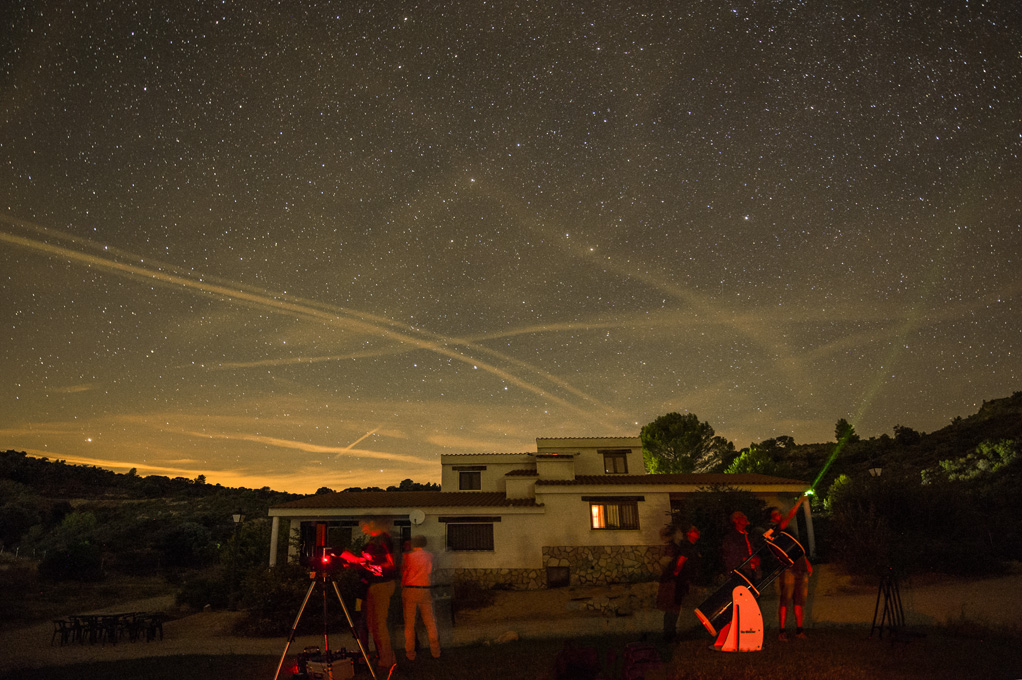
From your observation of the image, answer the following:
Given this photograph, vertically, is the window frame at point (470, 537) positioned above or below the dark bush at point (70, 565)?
above

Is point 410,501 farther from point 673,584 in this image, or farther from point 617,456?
point 673,584

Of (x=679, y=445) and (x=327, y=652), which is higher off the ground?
(x=679, y=445)

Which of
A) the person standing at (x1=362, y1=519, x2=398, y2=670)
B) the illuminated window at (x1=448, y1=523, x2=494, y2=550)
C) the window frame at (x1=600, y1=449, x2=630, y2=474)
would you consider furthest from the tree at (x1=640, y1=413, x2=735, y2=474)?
the person standing at (x1=362, y1=519, x2=398, y2=670)

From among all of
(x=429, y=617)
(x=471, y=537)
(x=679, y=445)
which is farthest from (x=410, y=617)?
(x=679, y=445)

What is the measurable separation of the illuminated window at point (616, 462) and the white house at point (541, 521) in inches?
139

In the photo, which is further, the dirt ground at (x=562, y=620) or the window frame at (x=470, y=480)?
the window frame at (x=470, y=480)

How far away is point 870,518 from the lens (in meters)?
16.3

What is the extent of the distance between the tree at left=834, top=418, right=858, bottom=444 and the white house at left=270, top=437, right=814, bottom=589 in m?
37.7

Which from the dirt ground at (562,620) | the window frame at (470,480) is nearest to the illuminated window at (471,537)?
the dirt ground at (562,620)

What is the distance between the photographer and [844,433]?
189 feet

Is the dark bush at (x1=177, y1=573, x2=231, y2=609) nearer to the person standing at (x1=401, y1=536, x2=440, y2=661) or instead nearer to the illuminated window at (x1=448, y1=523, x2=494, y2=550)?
the illuminated window at (x1=448, y1=523, x2=494, y2=550)

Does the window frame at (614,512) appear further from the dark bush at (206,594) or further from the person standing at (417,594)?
the person standing at (417,594)

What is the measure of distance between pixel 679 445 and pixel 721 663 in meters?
34.4

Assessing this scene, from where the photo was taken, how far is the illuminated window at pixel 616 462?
1123 inches
